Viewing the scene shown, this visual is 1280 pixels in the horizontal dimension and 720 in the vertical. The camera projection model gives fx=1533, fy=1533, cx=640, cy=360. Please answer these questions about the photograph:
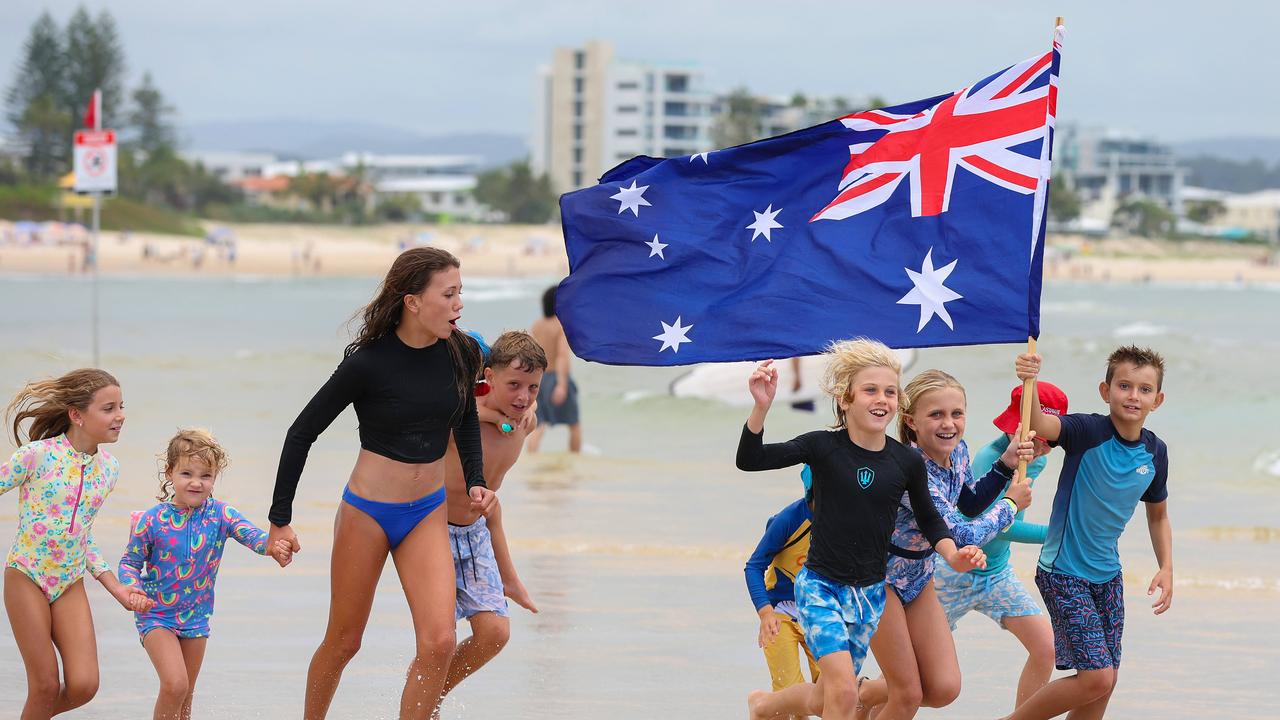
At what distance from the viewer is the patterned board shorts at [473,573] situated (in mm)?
5641

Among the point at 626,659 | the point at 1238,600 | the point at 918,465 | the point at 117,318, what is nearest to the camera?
the point at 918,465

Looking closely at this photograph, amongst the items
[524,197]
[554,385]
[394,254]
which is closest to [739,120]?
[524,197]

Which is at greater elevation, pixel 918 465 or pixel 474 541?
pixel 918 465

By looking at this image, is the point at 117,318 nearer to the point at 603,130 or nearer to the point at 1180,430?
the point at 1180,430

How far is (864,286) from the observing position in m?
5.99

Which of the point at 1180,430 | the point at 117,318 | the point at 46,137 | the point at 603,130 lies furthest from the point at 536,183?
the point at 1180,430

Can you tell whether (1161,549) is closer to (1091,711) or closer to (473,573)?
(1091,711)

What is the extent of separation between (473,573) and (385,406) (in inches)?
32.8

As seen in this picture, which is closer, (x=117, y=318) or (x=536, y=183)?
(x=117, y=318)

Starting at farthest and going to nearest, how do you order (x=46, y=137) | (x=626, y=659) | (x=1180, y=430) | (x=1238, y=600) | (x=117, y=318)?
1. (x=46, y=137)
2. (x=117, y=318)
3. (x=1180, y=430)
4. (x=1238, y=600)
5. (x=626, y=659)

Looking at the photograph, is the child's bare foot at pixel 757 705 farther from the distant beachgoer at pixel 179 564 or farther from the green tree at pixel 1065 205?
the green tree at pixel 1065 205

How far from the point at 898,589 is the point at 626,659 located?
6.62 feet

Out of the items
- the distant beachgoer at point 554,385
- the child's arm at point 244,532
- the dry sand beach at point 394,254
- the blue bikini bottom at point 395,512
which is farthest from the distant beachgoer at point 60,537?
the dry sand beach at point 394,254

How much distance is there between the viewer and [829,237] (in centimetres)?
612
